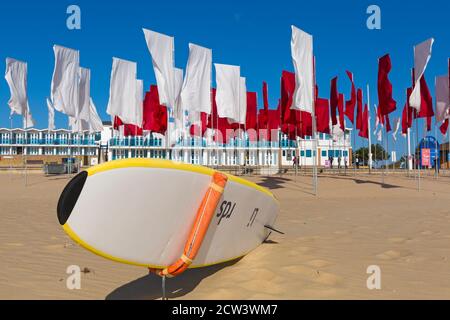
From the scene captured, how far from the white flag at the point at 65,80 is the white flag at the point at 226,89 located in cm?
710

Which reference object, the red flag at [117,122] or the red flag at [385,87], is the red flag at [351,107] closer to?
the red flag at [385,87]

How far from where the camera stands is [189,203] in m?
3.38

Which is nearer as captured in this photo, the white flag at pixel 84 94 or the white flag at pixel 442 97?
the white flag at pixel 442 97

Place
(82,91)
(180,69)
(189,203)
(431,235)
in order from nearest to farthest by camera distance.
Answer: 1. (189,203)
2. (431,235)
3. (180,69)
4. (82,91)

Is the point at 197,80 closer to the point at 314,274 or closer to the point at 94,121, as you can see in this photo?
the point at 94,121

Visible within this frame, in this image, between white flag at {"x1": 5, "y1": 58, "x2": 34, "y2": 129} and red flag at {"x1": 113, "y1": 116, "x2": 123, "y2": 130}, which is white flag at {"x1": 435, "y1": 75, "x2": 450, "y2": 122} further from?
white flag at {"x1": 5, "y1": 58, "x2": 34, "y2": 129}

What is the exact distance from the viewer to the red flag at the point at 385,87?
1519cm

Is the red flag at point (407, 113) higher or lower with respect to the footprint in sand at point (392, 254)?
higher

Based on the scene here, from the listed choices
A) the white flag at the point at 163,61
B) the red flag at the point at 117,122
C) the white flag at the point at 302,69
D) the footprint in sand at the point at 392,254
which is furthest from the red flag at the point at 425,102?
the red flag at the point at 117,122

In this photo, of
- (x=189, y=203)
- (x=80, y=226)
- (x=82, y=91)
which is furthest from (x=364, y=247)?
(x=82, y=91)

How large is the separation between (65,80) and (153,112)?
582 centimetres

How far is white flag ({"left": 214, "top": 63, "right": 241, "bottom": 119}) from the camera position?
15.7 meters
